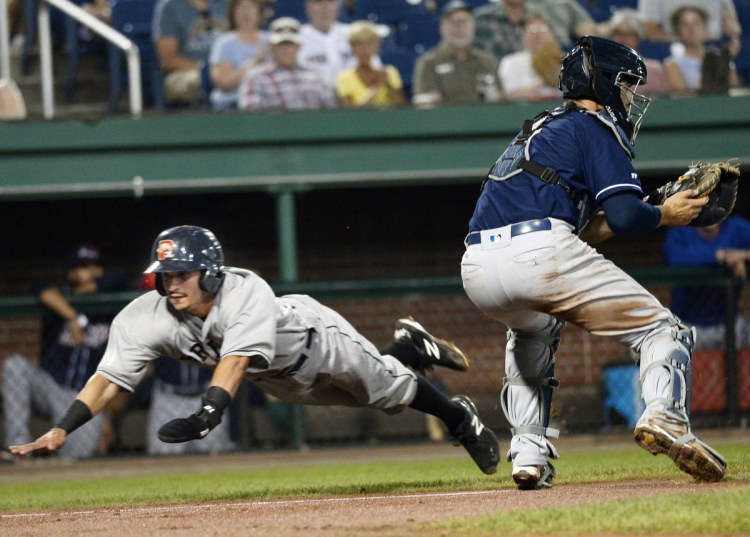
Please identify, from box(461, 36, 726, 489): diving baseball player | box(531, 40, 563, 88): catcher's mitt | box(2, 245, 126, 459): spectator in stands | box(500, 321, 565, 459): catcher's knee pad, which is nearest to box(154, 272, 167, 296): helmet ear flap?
box(461, 36, 726, 489): diving baseball player

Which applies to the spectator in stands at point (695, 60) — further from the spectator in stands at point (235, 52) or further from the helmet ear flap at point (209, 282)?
the helmet ear flap at point (209, 282)

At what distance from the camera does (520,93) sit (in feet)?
36.4

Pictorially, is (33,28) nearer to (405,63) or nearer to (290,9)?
(290,9)

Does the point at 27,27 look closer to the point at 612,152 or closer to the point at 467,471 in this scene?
the point at 467,471

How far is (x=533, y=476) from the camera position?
5.05 meters

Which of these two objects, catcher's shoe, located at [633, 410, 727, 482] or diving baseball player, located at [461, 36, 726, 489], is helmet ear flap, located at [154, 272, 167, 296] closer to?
diving baseball player, located at [461, 36, 726, 489]

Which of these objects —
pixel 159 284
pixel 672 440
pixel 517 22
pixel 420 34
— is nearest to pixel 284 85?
pixel 420 34

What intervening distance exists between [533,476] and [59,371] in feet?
18.8

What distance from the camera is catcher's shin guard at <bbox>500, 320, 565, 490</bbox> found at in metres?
5.13

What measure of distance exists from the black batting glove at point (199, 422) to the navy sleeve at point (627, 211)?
1676mm

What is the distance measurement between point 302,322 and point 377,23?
22.3 ft

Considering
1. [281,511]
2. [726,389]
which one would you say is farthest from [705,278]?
[281,511]

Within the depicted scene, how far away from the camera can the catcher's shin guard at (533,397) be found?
513 centimetres

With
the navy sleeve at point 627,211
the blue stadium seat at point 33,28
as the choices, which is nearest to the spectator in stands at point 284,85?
the blue stadium seat at point 33,28
